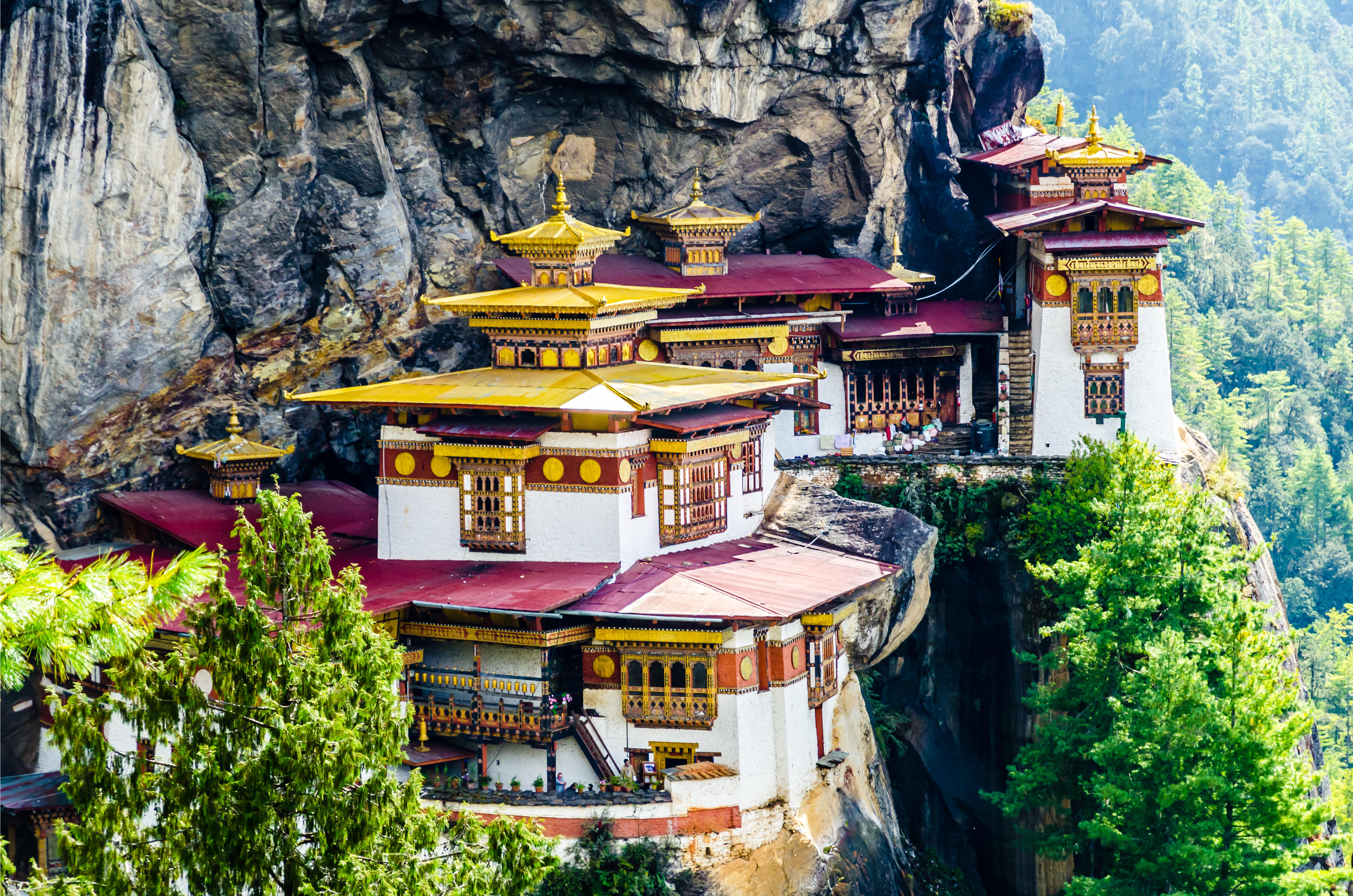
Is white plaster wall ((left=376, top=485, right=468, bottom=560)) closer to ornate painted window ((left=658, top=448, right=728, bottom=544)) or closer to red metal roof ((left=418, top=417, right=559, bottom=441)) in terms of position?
red metal roof ((left=418, top=417, right=559, bottom=441))

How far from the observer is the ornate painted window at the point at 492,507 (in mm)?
35250

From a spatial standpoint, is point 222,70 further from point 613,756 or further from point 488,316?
point 613,756

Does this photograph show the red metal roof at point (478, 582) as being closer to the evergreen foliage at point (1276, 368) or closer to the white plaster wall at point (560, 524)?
the white plaster wall at point (560, 524)

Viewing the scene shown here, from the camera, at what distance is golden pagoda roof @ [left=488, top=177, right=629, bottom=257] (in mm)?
37594

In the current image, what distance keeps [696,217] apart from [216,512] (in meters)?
13.4

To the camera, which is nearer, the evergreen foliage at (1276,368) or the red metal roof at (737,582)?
the red metal roof at (737,582)

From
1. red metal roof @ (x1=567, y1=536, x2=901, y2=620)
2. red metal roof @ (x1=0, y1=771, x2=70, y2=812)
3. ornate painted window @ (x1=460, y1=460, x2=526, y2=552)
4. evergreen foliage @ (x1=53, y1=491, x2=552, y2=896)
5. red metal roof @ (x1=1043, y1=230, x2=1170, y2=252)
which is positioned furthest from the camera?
red metal roof @ (x1=1043, y1=230, x2=1170, y2=252)

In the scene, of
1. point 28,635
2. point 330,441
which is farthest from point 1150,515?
point 28,635

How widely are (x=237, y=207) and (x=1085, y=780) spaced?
64.0 ft

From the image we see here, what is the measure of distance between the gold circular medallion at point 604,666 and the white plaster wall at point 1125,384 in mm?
14570

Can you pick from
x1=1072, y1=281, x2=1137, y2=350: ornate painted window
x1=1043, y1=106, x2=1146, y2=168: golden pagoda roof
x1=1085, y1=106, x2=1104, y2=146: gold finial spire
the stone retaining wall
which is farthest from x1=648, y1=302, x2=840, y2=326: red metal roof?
x1=1085, y1=106, x2=1104, y2=146: gold finial spire

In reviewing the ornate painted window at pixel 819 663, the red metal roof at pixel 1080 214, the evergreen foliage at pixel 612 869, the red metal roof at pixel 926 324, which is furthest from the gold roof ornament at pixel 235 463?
the red metal roof at pixel 1080 214

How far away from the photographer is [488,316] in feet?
123

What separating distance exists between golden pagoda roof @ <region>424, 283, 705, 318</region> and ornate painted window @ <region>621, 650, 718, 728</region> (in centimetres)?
736
